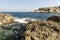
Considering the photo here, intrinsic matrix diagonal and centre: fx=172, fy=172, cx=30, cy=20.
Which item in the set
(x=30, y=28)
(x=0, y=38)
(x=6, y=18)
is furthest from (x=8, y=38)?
(x=6, y=18)

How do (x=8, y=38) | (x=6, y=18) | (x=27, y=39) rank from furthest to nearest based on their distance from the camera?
(x=6, y=18) < (x=8, y=38) < (x=27, y=39)

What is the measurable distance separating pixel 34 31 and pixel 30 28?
102cm

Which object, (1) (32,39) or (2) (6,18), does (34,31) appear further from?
(2) (6,18)

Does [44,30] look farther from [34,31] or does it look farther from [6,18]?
[6,18]

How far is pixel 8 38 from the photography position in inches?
723

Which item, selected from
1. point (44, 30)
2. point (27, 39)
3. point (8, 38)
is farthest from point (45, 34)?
point (8, 38)

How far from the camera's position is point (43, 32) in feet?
48.4

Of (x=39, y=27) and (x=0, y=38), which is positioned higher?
(x=39, y=27)

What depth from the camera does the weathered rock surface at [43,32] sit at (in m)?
14.2

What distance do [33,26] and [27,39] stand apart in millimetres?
2558

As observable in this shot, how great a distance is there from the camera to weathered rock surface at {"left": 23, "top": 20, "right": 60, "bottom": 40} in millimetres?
14212

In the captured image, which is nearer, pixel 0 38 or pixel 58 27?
pixel 58 27

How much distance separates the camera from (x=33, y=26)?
16344 mm

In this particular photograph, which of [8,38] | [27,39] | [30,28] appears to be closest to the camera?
[27,39]
